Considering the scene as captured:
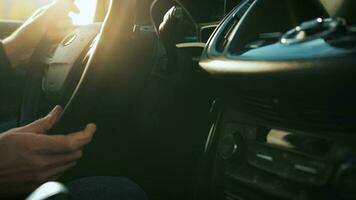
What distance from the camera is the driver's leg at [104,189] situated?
772 mm

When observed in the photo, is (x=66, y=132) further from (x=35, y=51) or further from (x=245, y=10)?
(x=35, y=51)

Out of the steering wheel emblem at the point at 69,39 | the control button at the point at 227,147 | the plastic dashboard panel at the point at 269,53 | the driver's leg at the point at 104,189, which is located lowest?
the driver's leg at the point at 104,189

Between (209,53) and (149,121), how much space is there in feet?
1.26

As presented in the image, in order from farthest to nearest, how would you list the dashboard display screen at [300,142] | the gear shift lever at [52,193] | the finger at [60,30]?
1. the finger at [60,30]
2. the dashboard display screen at [300,142]
3. the gear shift lever at [52,193]

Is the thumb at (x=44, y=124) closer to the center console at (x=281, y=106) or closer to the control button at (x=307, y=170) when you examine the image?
the center console at (x=281, y=106)

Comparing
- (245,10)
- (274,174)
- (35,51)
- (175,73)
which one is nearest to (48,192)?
(274,174)

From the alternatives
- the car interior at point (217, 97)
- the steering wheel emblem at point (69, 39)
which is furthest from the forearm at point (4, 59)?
the steering wheel emblem at point (69, 39)

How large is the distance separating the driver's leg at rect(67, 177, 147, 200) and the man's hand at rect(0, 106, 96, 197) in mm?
44

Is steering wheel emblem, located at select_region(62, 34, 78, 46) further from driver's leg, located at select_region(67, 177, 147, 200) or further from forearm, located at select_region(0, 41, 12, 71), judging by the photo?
driver's leg, located at select_region(67, 177, 147, 200)

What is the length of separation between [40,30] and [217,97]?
2.26 ft

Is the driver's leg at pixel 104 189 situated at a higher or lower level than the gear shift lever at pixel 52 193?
lower

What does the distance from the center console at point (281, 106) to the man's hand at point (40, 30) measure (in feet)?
1.86

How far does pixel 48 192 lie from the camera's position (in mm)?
555

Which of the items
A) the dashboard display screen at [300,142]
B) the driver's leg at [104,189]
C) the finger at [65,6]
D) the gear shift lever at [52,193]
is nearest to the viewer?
the gear shift lever at [52,193]
